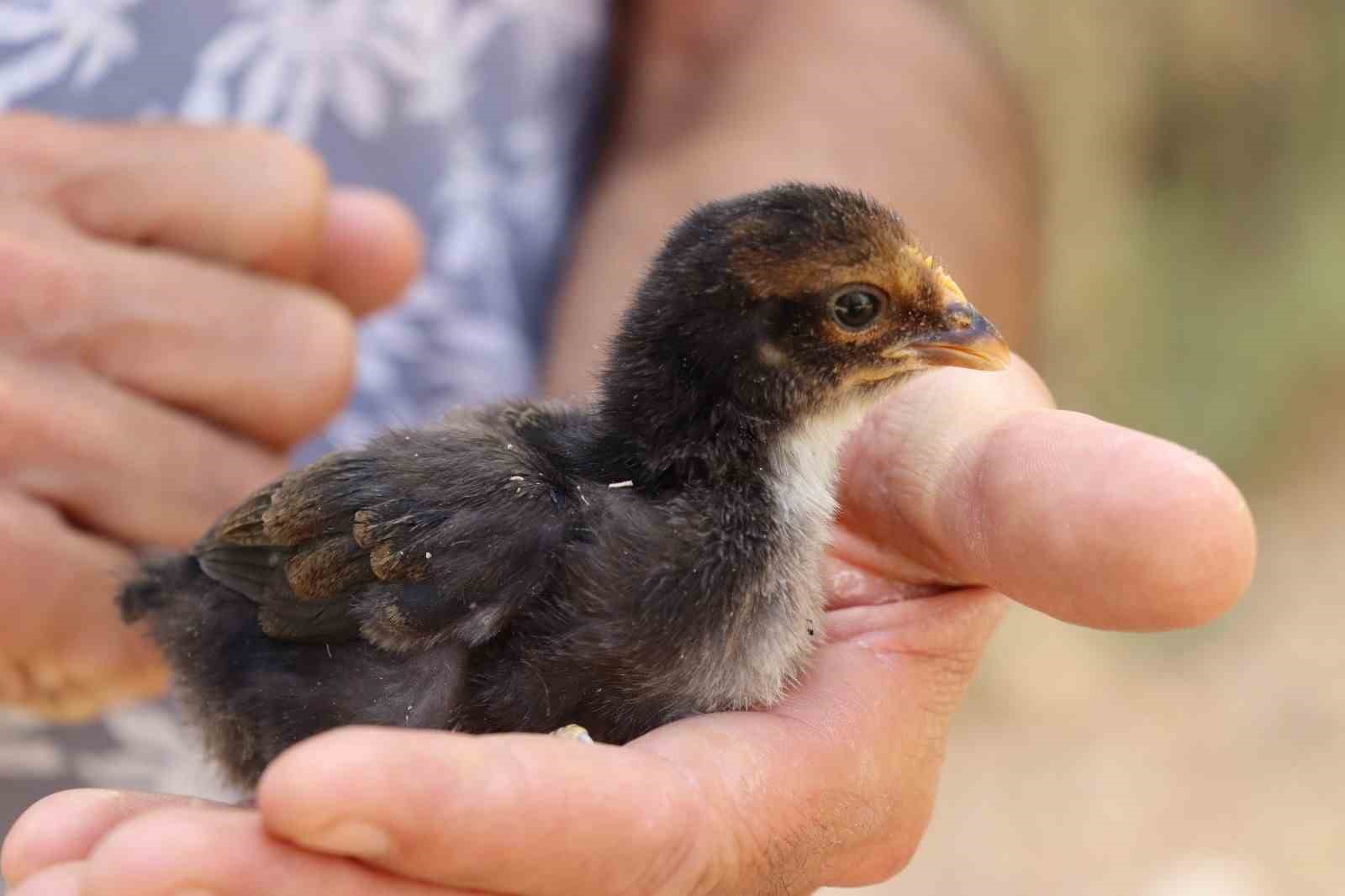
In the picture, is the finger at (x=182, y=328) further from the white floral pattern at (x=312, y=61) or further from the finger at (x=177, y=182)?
the white floral pattern at (x=312, y=61)

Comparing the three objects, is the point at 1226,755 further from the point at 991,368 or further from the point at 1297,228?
the point at 991,368

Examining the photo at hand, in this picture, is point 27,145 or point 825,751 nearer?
point 825,751

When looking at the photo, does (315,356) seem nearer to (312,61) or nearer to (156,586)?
(156,586)

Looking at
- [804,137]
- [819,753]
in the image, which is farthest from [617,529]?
[804,137]

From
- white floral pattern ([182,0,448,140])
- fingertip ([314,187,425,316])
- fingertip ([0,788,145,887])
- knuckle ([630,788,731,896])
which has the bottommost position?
fingertip ([0,788,145,887])

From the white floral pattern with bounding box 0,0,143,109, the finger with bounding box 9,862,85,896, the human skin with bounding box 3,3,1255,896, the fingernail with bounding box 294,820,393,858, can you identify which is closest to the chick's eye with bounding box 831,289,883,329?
the human skin with bounding box 3,3,1255,896

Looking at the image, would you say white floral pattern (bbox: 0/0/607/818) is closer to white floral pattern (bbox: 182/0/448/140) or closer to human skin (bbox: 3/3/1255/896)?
white floral pattern (bbox: 182/0/448/140)

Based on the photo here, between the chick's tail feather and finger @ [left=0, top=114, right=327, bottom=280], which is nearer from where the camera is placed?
the chick's tail feather
